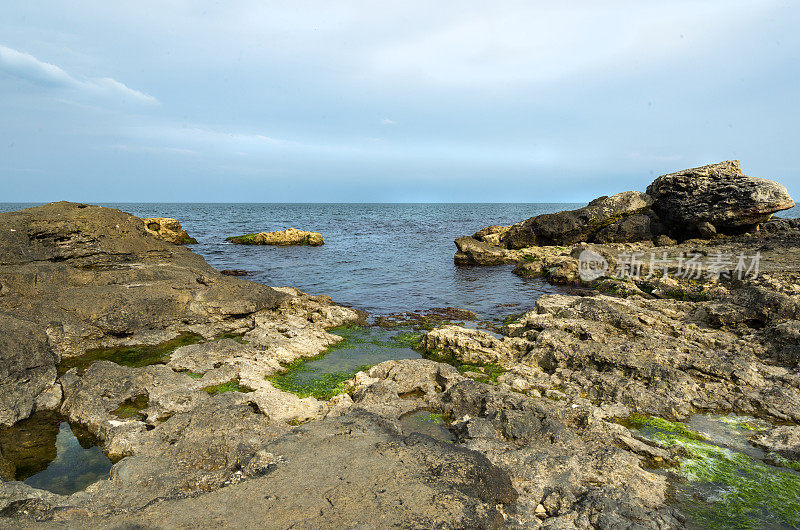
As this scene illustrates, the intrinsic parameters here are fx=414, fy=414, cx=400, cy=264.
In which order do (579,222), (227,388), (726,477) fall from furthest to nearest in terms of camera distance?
(579,222) < (227,388) < (726,477)

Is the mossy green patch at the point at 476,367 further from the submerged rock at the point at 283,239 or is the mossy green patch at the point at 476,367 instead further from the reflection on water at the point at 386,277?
the submerged rock at the point at 283,239

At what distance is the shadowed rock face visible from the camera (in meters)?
9.21

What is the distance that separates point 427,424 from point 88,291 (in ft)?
35.6

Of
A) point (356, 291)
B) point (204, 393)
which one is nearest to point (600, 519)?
point (204, 393)

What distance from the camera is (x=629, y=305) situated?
12781 mm

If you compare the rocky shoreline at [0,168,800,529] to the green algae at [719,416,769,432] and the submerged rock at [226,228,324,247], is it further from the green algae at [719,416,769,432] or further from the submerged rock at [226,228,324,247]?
the submerged rock at [226,228,324,247]

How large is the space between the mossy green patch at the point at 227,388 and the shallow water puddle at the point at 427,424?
3.66 m

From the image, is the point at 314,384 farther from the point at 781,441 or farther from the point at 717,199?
the point at 717,199

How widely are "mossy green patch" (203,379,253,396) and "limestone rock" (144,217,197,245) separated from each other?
122ft

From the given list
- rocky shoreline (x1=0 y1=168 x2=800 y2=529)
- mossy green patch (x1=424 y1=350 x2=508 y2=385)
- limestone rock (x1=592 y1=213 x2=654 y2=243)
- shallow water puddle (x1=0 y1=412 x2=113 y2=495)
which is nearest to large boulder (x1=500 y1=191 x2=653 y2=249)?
limestone rock (x1=592 y1=213 x2=654 y2=243)

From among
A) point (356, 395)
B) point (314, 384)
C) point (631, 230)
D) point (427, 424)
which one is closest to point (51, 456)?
point (314, 384)

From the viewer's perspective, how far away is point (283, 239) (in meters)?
44.5

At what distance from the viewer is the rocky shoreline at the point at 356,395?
193 inches

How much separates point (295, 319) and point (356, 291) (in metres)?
7.97
